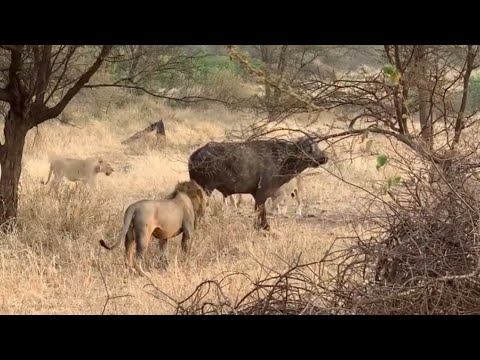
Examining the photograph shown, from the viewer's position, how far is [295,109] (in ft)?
22.8

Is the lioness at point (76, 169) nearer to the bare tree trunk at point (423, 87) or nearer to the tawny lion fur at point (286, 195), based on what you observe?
the tawny lion fur at point (286, 195)

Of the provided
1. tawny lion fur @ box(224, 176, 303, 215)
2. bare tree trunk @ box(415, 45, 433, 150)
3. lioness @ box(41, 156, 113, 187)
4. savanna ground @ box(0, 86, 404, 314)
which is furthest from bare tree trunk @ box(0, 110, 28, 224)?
bare tree trunk @ box(415, 45, 433, 150)

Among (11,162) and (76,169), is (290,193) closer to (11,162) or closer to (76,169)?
(76,169)

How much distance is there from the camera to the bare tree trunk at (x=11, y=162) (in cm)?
880

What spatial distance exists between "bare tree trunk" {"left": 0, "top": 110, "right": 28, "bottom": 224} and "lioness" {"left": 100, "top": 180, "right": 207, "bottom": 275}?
1668 millimetres

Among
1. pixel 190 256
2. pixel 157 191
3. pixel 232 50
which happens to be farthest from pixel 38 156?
pixel 232 50

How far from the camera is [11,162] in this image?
8.85 metres

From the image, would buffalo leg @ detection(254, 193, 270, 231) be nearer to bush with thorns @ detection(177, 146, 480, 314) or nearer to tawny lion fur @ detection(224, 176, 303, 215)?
tawny lion fur @ detection(224, 176, 303, 215)

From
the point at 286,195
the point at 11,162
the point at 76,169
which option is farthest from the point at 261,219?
the point at 76,169

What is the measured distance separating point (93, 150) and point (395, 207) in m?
15.0

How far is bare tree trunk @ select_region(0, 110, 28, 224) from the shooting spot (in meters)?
8.80

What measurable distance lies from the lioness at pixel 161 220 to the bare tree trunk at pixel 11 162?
1.67 metres

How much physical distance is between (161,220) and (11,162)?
2.42 metres
